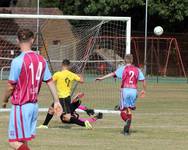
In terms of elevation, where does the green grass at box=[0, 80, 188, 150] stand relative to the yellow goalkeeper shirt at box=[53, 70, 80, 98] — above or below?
below

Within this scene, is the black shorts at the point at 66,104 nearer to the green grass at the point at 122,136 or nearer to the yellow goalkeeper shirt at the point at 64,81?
the yellow goalkeeper shirt at the point at 64,81

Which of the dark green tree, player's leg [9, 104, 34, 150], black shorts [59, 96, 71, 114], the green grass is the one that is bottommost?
the green grass

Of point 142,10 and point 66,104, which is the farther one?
point 142,10

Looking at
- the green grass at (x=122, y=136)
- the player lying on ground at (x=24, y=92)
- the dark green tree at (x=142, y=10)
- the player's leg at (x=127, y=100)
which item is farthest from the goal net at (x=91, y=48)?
the dark green tree at (x=142, y=10)

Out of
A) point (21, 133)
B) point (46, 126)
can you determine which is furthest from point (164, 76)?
point (21, 133)

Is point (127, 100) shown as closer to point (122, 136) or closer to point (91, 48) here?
point (122, 136)

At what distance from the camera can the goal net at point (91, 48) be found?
22797 millimetres

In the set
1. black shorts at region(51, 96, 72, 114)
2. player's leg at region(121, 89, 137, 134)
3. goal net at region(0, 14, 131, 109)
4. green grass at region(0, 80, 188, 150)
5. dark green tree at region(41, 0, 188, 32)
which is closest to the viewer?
green grass at region(0, 80, 188, 150)

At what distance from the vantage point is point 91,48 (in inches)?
922

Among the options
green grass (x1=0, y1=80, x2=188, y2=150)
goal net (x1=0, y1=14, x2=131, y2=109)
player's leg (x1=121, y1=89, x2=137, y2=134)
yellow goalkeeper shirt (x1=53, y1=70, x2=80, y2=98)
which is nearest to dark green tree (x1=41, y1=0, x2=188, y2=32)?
goal net (x1=0, y1=14, x2=131, y2=109)

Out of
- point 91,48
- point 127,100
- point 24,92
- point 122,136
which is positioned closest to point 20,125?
point 24,92

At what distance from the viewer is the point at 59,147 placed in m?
12.3

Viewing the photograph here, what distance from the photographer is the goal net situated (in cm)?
2280

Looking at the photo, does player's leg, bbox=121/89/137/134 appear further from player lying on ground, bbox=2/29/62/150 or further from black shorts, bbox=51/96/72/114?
player lying on ground, bbox=2/29/62/150
